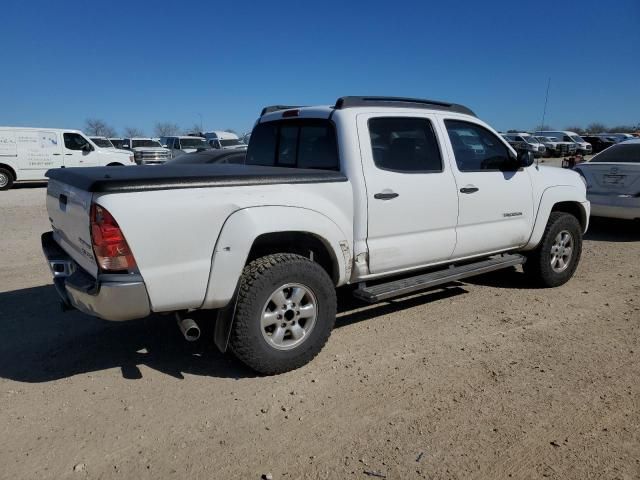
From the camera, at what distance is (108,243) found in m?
2.80

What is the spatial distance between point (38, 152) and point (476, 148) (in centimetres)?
1711

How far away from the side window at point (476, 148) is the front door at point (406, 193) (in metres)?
0.26

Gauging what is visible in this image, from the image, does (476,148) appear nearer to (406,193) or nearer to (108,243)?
(406,193)

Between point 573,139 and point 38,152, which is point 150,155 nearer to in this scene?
point 38,152

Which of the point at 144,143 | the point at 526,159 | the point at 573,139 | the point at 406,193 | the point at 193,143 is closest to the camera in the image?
the point at 406,193

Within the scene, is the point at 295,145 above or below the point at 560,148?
above

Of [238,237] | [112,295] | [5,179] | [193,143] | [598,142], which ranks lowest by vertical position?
[5,179]

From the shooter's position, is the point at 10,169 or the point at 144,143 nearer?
the point at 10,169

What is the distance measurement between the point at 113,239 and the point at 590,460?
9.36 ft

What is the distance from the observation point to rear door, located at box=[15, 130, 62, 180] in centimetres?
1700

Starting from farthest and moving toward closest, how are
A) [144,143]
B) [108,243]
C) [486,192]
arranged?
[144,143], [486,192], [108,243]

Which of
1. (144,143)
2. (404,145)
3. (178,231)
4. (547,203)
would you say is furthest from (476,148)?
(144,143)

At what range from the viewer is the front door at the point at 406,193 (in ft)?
12.9

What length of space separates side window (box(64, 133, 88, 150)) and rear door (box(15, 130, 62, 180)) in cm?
26
